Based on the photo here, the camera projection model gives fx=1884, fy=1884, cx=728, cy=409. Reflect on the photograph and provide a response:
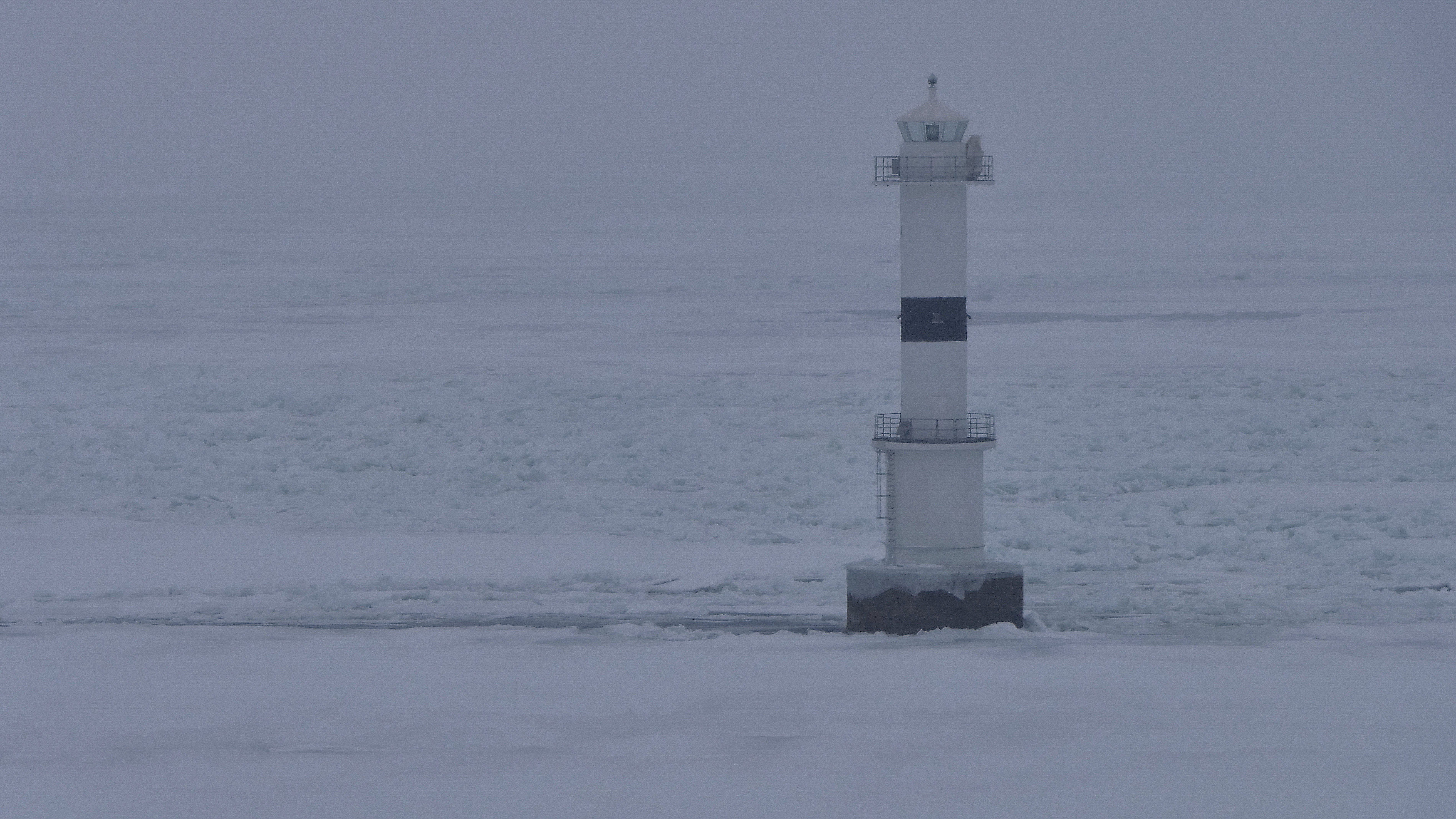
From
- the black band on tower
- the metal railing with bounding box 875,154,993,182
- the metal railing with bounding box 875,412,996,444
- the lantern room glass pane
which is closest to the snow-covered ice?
the metal railing with bounding box 875,412,996,444

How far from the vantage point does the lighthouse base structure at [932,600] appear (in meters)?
10.0

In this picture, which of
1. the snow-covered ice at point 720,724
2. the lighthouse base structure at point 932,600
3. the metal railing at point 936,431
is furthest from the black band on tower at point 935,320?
the snow-covered ice at point 720,724

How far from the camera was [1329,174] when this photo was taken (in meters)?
77.9

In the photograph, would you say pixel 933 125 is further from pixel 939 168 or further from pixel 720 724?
pixel 720 724

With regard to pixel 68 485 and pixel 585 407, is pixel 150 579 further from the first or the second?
pixel 585 407

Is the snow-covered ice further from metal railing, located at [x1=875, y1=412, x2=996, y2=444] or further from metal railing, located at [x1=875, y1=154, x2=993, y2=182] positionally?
metal railing, located at [x1=875, y1=154, x2=993, y2=182]

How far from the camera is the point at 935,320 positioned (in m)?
10.1

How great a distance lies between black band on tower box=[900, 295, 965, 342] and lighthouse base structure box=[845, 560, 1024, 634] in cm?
125

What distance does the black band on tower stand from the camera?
10.1 metres

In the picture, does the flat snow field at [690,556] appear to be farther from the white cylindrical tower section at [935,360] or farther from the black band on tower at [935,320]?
the black band on tower at [935,320]

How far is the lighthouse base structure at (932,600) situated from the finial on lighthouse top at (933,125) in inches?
91.3

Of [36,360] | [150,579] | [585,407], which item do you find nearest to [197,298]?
[36,360]

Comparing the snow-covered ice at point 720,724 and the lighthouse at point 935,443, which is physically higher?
the lighthouse at point 935,443

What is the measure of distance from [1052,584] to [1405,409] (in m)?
6.43
